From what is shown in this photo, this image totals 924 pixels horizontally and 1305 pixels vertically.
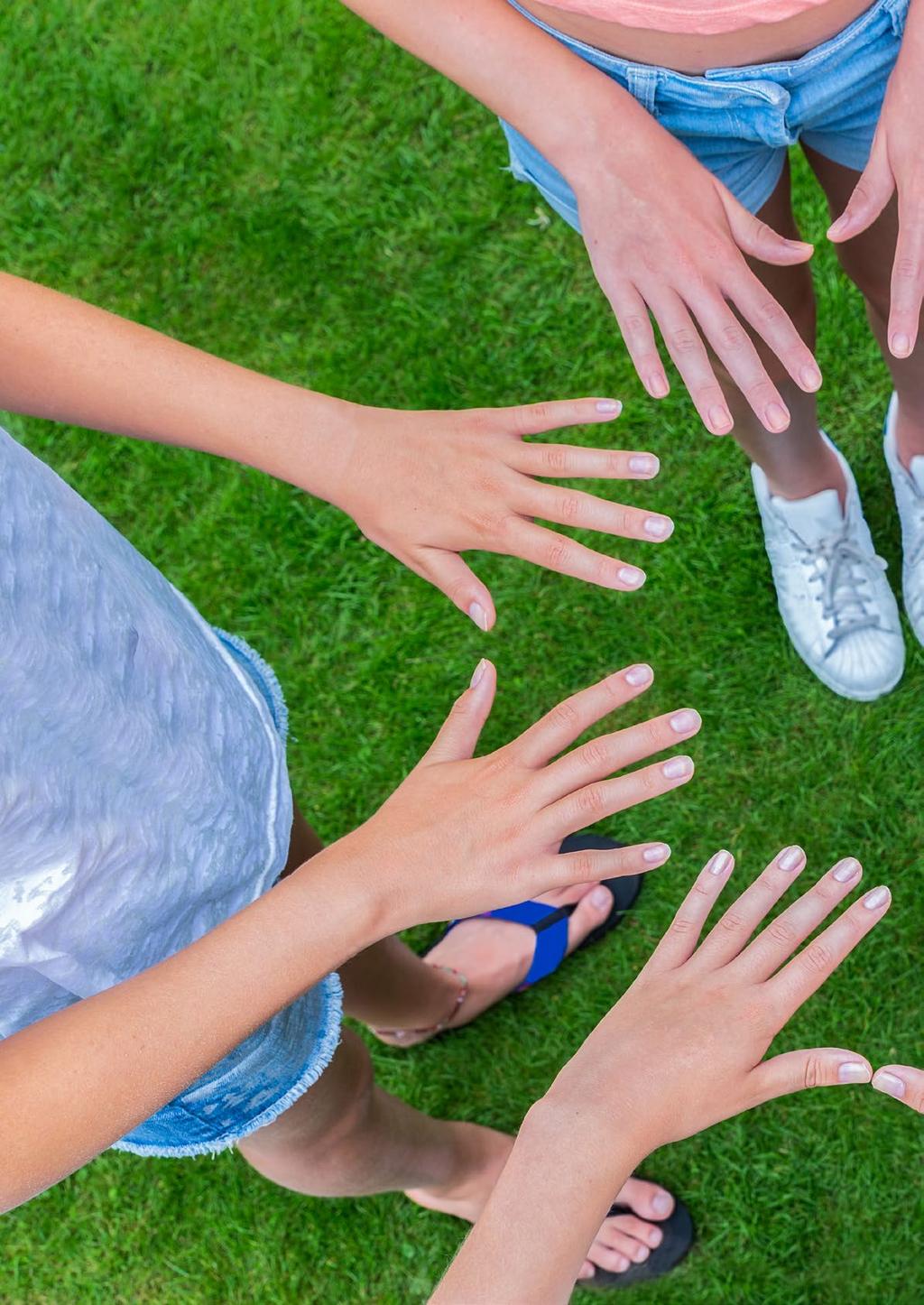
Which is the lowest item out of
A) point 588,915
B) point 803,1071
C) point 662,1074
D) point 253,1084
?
point 588,915

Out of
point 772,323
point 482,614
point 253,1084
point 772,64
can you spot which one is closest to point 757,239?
point 772,323

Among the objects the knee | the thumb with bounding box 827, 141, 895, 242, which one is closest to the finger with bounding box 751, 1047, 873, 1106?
the knee

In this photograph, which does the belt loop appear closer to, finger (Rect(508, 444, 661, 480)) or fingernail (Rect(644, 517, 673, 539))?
finger (Rect(508, 444, 661, 480))

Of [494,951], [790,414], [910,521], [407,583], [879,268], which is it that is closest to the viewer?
[879,268]

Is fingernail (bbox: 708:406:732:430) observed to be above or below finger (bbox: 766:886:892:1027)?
above

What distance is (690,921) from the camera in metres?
1.49

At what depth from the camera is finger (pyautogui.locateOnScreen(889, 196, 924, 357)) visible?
60.1 inches

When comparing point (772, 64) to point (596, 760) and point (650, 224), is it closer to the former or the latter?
point (650, 224)

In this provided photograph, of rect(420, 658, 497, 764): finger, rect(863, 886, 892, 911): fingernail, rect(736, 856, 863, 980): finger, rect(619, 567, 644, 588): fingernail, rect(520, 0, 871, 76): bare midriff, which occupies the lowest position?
rect(863, 886, 892, 911): fingernail

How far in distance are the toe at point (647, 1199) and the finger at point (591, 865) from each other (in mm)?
1413

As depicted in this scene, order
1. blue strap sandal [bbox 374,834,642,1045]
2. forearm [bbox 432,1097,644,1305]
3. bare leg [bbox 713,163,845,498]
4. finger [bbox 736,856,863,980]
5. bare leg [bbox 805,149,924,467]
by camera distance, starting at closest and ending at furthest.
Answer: forearm [bbox 432,1097,644,1305] → finger [bbox 736,856,863,980] → bare leg [bbox 805,149,924,467] → bare leg [bbox 713,163,845,498] → blue strap sandal [bbox 374,834,642,1045]

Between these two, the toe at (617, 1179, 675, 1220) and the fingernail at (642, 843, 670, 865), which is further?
the toe at (617, 1179, 675, 1220)

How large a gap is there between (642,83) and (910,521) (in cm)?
128

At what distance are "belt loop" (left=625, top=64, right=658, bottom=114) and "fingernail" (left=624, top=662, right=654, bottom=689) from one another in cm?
82
